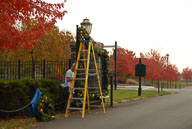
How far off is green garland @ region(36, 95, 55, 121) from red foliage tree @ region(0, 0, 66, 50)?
9.86 ft

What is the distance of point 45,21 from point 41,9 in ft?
2.63

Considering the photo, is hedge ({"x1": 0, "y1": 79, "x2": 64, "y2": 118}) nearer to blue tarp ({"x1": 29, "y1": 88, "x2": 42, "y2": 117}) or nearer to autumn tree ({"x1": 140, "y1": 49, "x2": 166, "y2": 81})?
blue tarp ({"x1": 29, "y1": 88, "x2": 42, "y2": 117})

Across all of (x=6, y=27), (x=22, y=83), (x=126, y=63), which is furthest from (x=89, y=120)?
(x=126, y=63)

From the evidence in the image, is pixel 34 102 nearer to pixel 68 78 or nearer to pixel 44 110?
pixel 44 110

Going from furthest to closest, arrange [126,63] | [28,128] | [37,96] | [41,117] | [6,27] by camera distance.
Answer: [126,63]
[6,27]
[37,96]
[41,117]
[28,128]

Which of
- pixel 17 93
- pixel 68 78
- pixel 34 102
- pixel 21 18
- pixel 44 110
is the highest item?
pixel 21 18

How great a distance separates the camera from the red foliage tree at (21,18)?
10156 mm

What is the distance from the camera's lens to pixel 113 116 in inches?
398

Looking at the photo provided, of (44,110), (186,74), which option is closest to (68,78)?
(44,110)

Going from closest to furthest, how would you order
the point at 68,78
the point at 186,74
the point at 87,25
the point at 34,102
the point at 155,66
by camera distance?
1. the point at 34,102
2. the point at 68,78
3. the point at 87,25
4. the point at 155,66
5. the point at 186,74

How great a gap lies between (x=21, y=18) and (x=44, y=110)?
13.7 feet

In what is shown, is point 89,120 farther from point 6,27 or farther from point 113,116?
point 6,27

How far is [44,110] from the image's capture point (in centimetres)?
912

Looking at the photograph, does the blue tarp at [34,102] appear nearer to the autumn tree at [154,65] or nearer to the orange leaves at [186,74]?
the autumn tree at [154,65]
